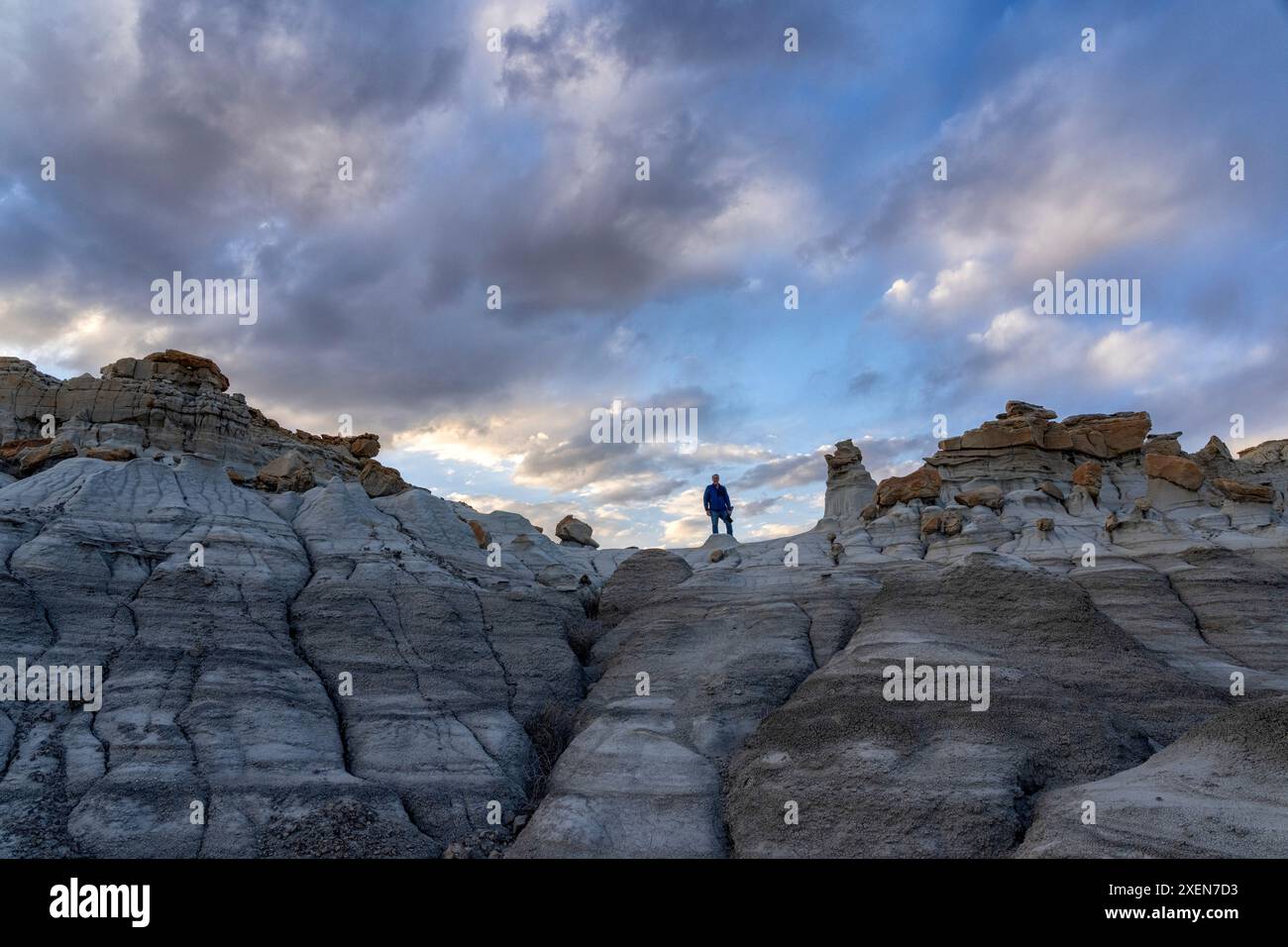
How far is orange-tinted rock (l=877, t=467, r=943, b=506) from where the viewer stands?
28.8 metres

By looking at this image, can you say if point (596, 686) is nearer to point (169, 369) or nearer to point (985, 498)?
point (985, 498)

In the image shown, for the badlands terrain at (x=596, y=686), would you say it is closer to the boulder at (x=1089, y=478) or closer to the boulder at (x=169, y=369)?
the boulder at (x=1089, y=478)

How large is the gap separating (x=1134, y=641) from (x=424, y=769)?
12.2m

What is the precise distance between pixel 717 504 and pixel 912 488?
6.64 meters

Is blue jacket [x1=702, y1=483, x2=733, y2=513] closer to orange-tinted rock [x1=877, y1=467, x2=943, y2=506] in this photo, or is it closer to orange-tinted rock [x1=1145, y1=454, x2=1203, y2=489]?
orange-tinted rock [x1=877, y1=467, x2=943, y2=506]

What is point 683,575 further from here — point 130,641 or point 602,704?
point 130,641

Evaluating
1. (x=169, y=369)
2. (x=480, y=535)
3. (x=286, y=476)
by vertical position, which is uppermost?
(x=169, y=369)

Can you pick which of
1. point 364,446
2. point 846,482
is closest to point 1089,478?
point 846,482

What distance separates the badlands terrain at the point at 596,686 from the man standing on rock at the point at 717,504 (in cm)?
496

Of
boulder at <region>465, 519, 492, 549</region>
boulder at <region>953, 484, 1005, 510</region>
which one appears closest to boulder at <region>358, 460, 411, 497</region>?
boulder at <region>465, 519, 492, 549</region>

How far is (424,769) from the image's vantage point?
1281 centimetres

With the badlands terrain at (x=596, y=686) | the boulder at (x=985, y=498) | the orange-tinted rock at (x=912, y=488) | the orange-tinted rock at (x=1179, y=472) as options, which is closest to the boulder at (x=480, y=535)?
the badlands terrain at (x=596, y=686)

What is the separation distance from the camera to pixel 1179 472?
27.9 metres
